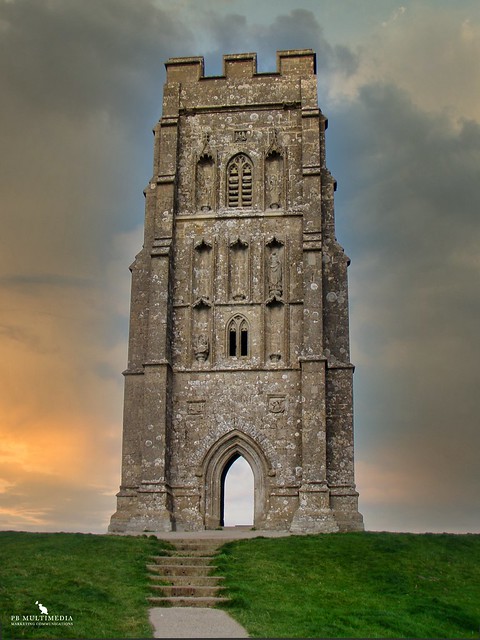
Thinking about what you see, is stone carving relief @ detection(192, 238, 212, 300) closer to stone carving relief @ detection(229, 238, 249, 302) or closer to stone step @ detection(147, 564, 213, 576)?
stone carving relief @ detection(229, 238, 249, 302)

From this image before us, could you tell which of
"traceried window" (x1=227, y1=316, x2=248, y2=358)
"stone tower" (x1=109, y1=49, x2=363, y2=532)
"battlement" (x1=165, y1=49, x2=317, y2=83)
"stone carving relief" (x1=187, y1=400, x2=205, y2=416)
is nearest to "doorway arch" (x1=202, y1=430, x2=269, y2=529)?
"stone tower" (x1=109, y1=49, x2=363, y2=532)

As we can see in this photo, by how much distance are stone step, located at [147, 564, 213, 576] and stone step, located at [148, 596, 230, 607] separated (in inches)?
116

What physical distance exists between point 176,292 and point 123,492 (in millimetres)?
8714

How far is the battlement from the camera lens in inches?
1545

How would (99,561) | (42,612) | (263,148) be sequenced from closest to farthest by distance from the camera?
(42,612)
(99,561)
(263,148)

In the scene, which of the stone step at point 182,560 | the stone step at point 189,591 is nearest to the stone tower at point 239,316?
the stone step at point 182,560

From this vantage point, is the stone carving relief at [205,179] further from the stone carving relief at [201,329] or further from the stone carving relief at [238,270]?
the stone carving relief at [201,329]

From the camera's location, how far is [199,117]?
38.9m

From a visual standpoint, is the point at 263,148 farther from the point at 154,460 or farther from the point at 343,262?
the point at 154,460

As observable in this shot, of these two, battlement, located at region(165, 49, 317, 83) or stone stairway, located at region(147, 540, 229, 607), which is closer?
stone stairway, located at region(147, 540, 229, 607)

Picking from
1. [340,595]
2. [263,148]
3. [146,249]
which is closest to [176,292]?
[146,249]

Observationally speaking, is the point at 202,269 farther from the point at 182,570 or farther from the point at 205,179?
the point at 182,570

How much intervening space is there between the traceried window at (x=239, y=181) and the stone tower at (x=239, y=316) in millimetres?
57

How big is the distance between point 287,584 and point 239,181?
20.9 meters
